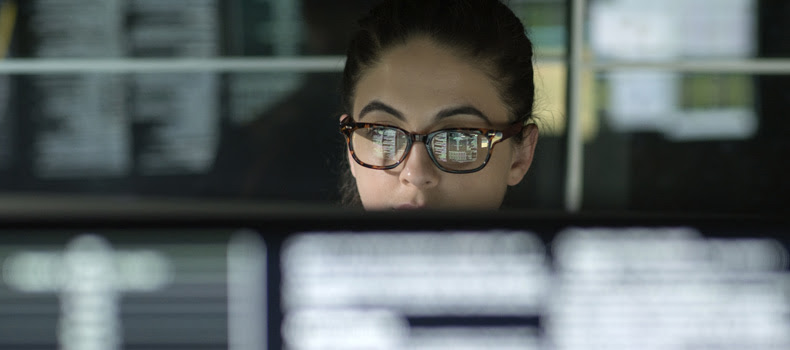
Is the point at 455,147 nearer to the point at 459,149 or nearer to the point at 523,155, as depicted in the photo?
the point at 459,149

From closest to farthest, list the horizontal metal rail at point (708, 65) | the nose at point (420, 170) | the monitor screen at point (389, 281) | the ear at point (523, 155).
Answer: the monitor screen at point (389, 281) < the nose at point (420, 170) < the ear at point (523, 155) < the horizontal metal rail at point (708, 65)

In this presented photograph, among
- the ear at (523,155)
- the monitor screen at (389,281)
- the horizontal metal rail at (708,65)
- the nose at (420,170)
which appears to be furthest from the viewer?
the horizontal metal rail at (708,65)

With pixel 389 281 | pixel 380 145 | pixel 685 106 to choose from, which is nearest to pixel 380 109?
pixel 380 145

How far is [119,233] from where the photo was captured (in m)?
0.37

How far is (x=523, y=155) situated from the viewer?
3.18 ft

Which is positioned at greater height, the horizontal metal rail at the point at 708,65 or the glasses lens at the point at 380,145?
the horizontal metal rail at the point at 708,65

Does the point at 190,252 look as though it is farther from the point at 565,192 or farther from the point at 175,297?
the point at 565,192

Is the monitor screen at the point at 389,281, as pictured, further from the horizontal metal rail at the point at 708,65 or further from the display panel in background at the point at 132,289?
the horizontal metal rail at the point at 708,65

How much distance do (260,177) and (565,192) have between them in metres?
1.47

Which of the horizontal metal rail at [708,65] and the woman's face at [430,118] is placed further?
the horizontal metal rail at [708,65]

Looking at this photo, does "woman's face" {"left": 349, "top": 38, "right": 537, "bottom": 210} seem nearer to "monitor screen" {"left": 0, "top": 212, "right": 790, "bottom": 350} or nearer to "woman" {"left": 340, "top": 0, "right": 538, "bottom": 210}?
"woman" {"left": 340, "top": 0, "right": 538, "bottom": 210}

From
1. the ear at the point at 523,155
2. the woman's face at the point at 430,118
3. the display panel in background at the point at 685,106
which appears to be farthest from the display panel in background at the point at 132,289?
the display panel in background at the point at 685,106

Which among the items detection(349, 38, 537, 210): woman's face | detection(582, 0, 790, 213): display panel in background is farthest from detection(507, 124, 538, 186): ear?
detection(582, 0, 790, 213): display panel in background

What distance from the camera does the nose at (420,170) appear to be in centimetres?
81
